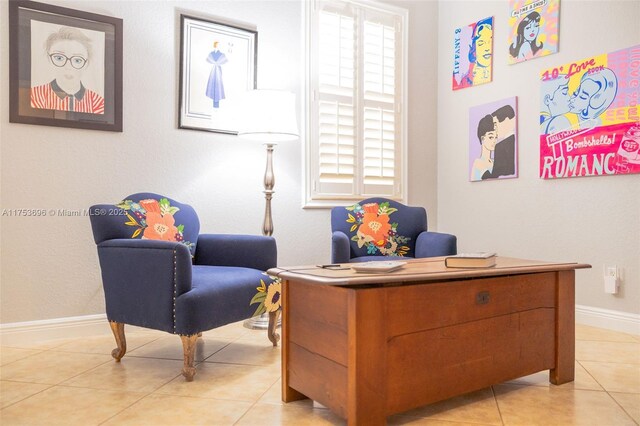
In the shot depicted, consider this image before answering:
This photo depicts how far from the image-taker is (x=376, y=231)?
3527 mm

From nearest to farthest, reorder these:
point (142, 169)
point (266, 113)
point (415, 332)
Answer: point (415, 332) → point (266, 113) → point (142, 169)

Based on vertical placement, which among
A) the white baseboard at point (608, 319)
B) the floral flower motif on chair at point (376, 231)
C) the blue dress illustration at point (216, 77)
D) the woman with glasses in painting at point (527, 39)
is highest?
the woman with glasses in painting at point (527, 39)

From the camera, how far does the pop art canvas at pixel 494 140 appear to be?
376cm

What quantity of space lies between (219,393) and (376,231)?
6.04 ft

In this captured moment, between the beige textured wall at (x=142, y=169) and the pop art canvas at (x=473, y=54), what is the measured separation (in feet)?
4.76

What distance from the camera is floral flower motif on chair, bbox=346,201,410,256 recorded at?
349 centimetres

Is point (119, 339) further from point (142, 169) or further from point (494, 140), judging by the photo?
point (494, 140)

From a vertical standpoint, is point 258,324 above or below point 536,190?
below

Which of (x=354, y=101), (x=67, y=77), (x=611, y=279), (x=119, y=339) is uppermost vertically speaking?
(x=354, y=101)

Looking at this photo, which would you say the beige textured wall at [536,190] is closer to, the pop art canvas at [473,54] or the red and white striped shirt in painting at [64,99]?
the pop art canvas at [473,54]

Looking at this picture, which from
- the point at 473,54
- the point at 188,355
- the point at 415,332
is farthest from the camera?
the point at 473,54

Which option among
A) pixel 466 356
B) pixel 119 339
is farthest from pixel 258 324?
pixel 466 356

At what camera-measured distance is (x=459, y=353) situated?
1.78m

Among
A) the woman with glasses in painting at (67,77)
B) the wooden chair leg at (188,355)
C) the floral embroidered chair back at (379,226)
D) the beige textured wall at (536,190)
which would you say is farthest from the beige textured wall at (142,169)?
the beige textured wall at (536,190)
